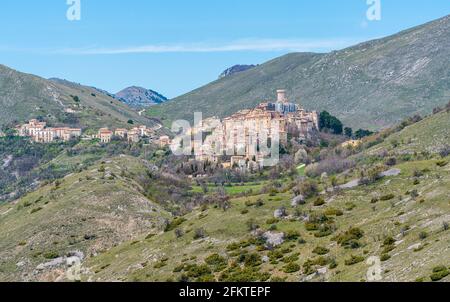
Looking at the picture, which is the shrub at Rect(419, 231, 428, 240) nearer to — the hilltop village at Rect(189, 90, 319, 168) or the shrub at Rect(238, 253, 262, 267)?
the shrub at Rect(238, 253, 262, 267)

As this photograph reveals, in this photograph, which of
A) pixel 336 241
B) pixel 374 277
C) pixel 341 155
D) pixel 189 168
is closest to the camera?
pixel 374 277

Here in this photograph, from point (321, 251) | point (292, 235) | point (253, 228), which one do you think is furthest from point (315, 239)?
point (253, 228)

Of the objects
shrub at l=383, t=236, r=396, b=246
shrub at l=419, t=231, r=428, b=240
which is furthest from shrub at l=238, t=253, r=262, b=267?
shrub at l=419, t=231, r=428, b=240

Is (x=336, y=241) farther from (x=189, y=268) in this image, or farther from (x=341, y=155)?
(x=341, y=155)

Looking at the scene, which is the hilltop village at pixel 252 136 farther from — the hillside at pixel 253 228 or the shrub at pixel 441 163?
the shrub at pixel 441 163

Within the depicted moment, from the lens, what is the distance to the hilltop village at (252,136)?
456ft

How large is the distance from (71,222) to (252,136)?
66.9 meters

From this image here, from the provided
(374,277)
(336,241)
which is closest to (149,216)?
(336,241)

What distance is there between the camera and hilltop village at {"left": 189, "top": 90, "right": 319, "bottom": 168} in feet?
456

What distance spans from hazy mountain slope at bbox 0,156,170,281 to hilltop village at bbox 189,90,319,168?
3932 centimetres

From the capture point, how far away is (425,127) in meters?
102
